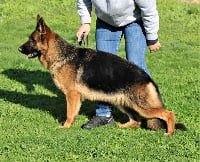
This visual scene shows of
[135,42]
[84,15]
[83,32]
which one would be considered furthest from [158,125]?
[84,15]

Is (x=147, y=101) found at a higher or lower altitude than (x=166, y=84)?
higher

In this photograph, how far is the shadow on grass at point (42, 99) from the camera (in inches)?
268

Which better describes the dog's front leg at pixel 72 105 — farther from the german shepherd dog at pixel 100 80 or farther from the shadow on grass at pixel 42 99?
the shadow on grass at pixel 42 99

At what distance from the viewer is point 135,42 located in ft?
19.5

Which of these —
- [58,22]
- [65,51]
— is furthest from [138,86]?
[58,22]

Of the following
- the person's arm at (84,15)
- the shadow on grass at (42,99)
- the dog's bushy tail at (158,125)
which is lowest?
the shadow on grass at (42,99)

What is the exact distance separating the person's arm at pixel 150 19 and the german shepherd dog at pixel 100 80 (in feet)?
1.32

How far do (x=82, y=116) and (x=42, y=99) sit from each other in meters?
1.11

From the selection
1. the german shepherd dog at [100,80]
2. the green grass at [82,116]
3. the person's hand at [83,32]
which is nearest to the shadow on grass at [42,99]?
the green grass at [82,116]

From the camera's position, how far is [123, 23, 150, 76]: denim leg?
19.5 ft

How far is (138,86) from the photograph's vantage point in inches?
222

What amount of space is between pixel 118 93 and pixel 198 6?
12.3 metres

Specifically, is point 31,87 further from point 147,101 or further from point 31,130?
point 147,101

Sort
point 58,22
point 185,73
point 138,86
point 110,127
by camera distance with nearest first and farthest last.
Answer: point 138,86 < point 110,127 < point 185,73 < point 58,22
